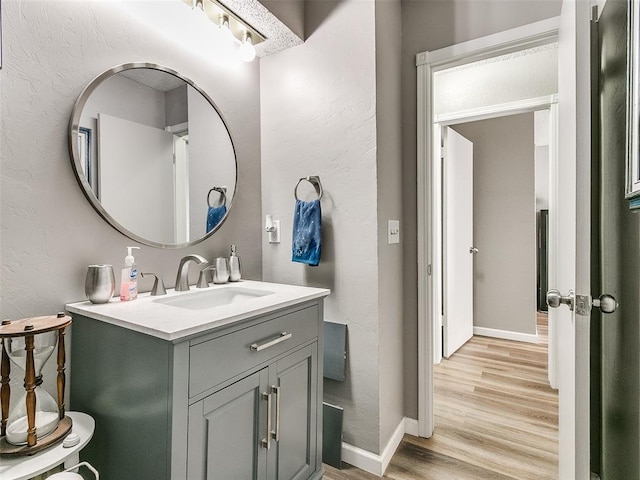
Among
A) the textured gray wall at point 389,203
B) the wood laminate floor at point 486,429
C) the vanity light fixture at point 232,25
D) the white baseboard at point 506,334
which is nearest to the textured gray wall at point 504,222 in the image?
the white baseboard at point 506,334

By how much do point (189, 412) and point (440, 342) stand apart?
254 cm

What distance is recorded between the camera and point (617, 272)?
1238 mm

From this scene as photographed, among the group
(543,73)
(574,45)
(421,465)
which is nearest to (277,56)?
(574,45)

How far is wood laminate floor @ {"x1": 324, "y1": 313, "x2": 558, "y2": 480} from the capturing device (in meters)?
1.62

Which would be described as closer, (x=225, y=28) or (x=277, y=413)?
(x=277, y=413)

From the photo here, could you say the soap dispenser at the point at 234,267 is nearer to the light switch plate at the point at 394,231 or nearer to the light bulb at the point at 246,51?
the light switch plate at the point at 394,231

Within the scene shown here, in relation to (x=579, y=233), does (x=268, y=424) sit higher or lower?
lower

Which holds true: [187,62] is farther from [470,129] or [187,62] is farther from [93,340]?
[470,129]

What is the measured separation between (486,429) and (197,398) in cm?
176

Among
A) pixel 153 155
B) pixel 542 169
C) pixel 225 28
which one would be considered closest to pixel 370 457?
pixel 153 155

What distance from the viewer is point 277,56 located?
1959mm

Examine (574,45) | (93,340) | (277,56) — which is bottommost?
(93,340)

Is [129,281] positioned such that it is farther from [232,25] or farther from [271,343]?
[232,25]

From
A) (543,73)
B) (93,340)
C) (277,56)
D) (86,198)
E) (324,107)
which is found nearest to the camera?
(93,340)
